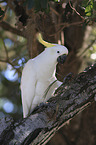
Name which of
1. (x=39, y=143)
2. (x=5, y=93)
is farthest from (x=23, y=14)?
(x=5, y=93)

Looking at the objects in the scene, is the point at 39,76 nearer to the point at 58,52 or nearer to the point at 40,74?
the point at 40,74

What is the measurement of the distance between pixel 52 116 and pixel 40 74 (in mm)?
632

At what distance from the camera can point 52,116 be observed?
1.54 metres

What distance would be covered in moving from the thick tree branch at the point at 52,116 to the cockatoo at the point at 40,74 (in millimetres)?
414

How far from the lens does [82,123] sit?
12.5ft

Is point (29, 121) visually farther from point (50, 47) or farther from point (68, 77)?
point (50, 47)

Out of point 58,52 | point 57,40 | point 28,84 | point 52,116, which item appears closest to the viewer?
point 52,116

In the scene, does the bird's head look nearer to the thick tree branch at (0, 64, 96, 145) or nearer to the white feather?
the white feather

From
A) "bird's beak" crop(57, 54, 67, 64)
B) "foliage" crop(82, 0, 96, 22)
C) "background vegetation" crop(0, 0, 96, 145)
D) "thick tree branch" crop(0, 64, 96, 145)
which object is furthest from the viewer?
"background vegetation" crop(0, 0, 96, 145)

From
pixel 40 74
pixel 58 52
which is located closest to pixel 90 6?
pixel 58 52

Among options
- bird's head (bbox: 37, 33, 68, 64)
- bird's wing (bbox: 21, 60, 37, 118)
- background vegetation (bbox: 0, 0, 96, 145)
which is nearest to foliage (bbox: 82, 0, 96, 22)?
background vegetation (bbox: 0, 0, 96, 145)

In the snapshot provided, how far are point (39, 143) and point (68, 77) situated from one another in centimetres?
64

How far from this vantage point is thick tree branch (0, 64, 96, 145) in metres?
1.47

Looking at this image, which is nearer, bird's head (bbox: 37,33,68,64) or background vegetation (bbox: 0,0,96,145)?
bird's head (bbox: 37,33,68,64)
